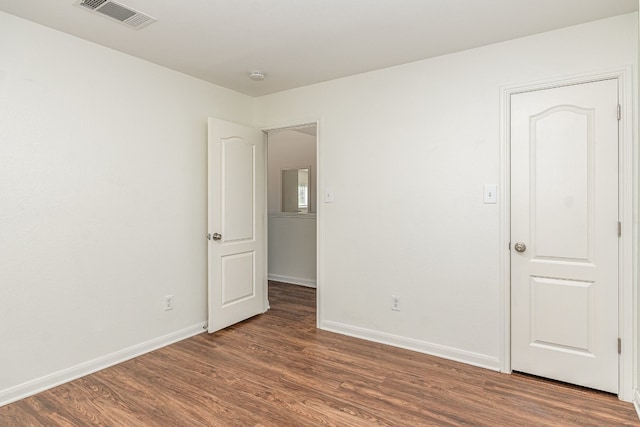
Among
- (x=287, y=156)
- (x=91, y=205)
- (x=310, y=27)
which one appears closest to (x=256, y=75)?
(x=310, y=27)

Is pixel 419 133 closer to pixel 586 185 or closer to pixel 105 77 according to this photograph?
pixel 586 185

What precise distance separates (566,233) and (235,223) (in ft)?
9.12

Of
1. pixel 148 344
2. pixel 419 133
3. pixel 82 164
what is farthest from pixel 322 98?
pixel 148 344

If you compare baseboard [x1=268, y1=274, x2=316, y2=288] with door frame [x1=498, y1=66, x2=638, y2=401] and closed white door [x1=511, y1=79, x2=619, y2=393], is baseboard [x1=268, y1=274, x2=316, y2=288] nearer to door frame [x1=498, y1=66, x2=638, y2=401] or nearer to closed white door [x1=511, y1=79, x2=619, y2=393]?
closed white door [x1=511, y1=79, x2=619, y2=393]

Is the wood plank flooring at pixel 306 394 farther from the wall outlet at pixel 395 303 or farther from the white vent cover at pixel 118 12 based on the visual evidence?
the white vent cover at pixel 118 12

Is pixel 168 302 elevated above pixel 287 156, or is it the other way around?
pixel 287 156

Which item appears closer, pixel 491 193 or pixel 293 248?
pixel 491 193

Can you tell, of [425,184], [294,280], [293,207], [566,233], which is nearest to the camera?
[566,233]

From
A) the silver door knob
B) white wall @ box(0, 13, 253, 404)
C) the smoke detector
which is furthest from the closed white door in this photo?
white wall @ box(0, 13, 253, 404)

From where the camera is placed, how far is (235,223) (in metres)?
3.67

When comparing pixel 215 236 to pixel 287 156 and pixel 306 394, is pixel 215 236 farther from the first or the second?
pixel 287 156

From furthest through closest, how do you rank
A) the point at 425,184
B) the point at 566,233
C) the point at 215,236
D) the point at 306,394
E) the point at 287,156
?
the point at 287,156, the point at 215,236, the point at 425,184, the point at 566,233, the point at 306,394

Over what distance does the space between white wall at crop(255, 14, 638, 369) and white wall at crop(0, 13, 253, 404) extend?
1257mm

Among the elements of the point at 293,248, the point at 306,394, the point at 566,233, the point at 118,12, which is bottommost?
the point at 306,394
